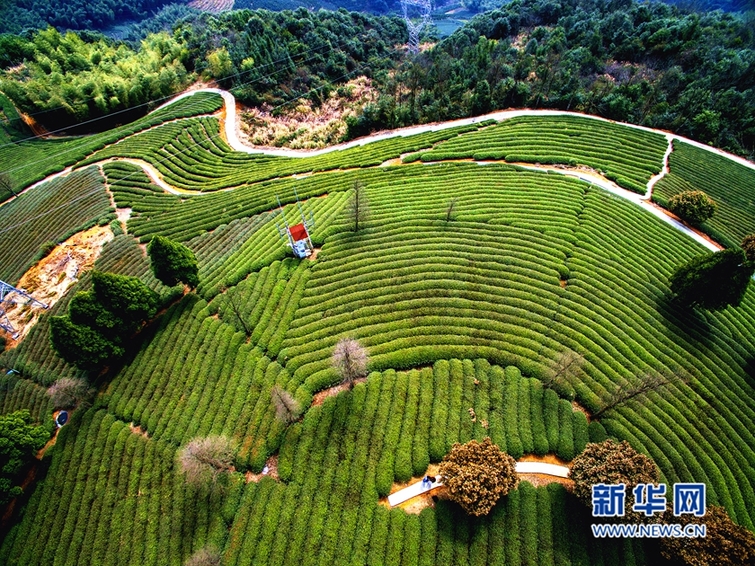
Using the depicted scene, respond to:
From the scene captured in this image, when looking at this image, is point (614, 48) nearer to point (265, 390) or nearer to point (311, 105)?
point (311, 105)

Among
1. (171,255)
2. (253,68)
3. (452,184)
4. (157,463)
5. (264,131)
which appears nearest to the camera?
(157,463)

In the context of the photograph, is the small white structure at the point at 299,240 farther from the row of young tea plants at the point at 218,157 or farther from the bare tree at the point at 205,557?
the bare tree at the point at 205,557

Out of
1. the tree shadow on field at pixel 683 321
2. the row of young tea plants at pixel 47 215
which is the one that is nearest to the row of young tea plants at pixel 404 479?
the tree shadow on field at pixel 683 321

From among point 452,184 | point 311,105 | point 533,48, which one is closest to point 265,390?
point 452,184

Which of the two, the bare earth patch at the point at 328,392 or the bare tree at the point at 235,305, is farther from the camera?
the bare tree at the point at 235,305

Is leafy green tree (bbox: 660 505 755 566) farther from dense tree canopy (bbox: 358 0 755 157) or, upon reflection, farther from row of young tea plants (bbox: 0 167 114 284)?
row of young tea plants (bbox: 0 167 114 284)
